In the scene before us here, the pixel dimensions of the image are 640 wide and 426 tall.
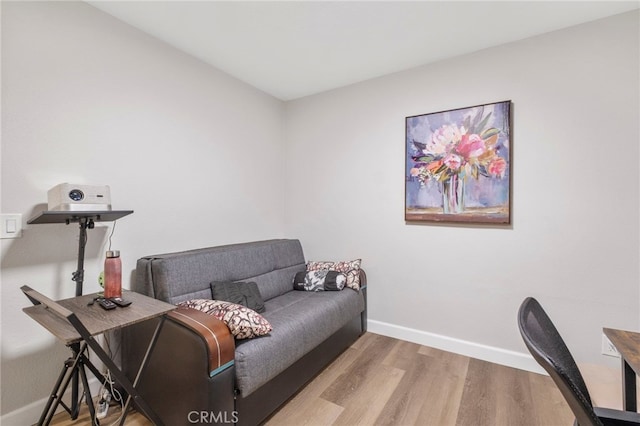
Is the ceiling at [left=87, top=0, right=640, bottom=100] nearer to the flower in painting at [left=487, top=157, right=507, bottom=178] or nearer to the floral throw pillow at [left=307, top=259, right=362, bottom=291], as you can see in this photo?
the flower in painting at [left=487, top=157, right=507, bottom=178]

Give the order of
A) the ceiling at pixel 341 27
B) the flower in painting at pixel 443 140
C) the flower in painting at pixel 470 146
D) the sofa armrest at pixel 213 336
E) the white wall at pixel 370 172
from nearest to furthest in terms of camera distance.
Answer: the sofa armrest at pixel 213 336 → the white wall at pixel 370 172 → the ceiling at pixel 341 27 → the flower in painting at pixel 470 146 → the flower in painting at pixel 443 140

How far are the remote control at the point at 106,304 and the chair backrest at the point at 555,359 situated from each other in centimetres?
172

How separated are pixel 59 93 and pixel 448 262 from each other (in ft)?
9.89

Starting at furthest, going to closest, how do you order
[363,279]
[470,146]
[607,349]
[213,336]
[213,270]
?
[363,279], [470,146], [213,270], [607,349], [213,336]

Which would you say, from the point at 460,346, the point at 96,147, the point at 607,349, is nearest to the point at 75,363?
the point at 96,147

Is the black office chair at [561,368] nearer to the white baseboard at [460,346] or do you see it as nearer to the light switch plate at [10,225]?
the white baseboard at [460,346]

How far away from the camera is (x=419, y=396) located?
6.29 ft

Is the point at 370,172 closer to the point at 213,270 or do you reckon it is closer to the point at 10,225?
the point at 213,270

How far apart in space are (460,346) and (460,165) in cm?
152

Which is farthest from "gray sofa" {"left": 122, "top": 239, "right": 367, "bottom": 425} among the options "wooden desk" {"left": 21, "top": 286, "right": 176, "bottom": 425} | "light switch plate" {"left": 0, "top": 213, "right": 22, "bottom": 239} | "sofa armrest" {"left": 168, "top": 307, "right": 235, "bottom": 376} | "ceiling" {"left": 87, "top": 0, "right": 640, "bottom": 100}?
"ceiling" {"left": 87, "top": 0, "right": 640, "bottom": 100}


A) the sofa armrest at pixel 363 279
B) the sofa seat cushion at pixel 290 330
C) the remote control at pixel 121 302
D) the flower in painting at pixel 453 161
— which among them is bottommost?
the sofa seat cushion at pixel 290 330

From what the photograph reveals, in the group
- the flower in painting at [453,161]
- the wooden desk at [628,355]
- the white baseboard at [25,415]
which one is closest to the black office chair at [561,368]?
the wooden desk at [628,355]

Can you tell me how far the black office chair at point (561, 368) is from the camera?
71 centimetres

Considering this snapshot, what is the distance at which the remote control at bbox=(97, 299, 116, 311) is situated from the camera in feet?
4.68
